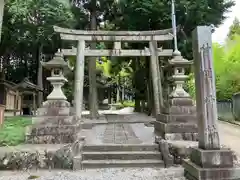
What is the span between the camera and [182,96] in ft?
23.5

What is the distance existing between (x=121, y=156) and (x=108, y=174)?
1000 millimetres

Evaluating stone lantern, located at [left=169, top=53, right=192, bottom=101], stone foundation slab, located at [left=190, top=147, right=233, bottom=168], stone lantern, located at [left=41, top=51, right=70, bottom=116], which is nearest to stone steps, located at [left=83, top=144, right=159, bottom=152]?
stone lantern, located at [left=41, top=51, right=70, bottom=116]

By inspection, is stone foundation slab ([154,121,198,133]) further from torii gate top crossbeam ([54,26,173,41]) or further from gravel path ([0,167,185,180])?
torii gate top crossbeam ([54,26,173,41])

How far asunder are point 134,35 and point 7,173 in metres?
7.95

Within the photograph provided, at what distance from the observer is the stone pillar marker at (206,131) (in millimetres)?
4047

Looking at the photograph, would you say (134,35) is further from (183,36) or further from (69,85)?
(69,85)

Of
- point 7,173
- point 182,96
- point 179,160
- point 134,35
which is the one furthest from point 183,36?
point 7,173

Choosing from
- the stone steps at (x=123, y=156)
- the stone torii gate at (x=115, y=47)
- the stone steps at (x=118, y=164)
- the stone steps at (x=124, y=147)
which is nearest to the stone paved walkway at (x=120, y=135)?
the stone steps at (x=124, y=147)

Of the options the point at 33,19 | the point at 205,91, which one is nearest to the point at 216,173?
the point at 205,91

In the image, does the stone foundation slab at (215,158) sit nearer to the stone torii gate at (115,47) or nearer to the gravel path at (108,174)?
the gravel path at (108,174)

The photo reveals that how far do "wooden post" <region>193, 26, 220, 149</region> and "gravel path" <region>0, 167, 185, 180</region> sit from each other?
3.24 feet

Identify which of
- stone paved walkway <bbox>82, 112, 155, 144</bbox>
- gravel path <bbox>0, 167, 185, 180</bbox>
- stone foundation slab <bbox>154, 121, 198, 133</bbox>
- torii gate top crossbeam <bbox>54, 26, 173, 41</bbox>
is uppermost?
torii gate top crossbeam <bbox>54, 26, 173, 41</bbox>

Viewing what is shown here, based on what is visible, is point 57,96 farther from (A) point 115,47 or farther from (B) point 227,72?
(B) point 227,72

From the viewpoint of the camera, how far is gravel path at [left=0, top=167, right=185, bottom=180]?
4.84 metres
